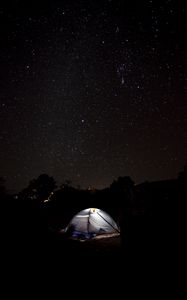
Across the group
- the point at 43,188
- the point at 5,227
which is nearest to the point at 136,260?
the point at 5,227

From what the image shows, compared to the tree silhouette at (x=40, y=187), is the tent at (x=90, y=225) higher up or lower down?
lower down

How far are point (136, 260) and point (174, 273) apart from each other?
1000mm

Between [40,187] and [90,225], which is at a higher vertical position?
[40,187]

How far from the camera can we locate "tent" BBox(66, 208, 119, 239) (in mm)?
11094

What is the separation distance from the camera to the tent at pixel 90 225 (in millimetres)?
11094

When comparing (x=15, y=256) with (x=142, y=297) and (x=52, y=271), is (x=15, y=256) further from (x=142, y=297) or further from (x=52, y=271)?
(x=142, y=297)

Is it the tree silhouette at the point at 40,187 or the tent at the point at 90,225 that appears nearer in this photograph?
the tent at the point at 90,225

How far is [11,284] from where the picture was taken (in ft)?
16.7

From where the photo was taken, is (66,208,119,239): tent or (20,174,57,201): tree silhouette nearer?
(66,208,119,239): tent

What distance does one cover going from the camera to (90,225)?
11352mm

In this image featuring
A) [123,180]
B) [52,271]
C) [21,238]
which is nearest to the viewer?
[52,271]

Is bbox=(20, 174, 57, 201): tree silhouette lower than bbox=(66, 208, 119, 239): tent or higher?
higher

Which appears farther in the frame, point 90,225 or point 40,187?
point 40,187

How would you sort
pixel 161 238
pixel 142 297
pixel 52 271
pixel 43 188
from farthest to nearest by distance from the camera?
pixel 43 188 → pixel 52 271 → pixel 161 238 → pixel 142 297
